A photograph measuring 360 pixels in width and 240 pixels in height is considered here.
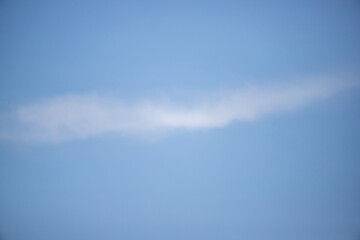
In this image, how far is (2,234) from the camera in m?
3.10

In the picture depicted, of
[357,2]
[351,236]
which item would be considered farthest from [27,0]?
[351,236]

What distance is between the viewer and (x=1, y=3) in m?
3.19

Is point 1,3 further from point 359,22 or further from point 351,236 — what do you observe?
point 351,236

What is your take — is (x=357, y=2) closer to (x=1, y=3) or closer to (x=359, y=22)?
(x=359, y=22)

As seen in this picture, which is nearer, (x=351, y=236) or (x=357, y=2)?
(x=351, y=236)

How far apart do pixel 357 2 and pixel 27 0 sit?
4.49 meters

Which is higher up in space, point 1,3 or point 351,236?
point 1,3

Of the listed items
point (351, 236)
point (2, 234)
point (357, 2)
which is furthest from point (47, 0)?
point (351, 236)

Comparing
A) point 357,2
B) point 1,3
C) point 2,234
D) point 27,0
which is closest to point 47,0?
point 27,0

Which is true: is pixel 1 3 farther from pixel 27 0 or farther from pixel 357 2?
pixel 357 2

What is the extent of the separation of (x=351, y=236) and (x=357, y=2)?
10.2 feet

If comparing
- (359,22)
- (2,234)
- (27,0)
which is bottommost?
(2,234)

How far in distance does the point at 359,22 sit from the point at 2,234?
552 cm

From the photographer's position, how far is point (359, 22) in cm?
323
